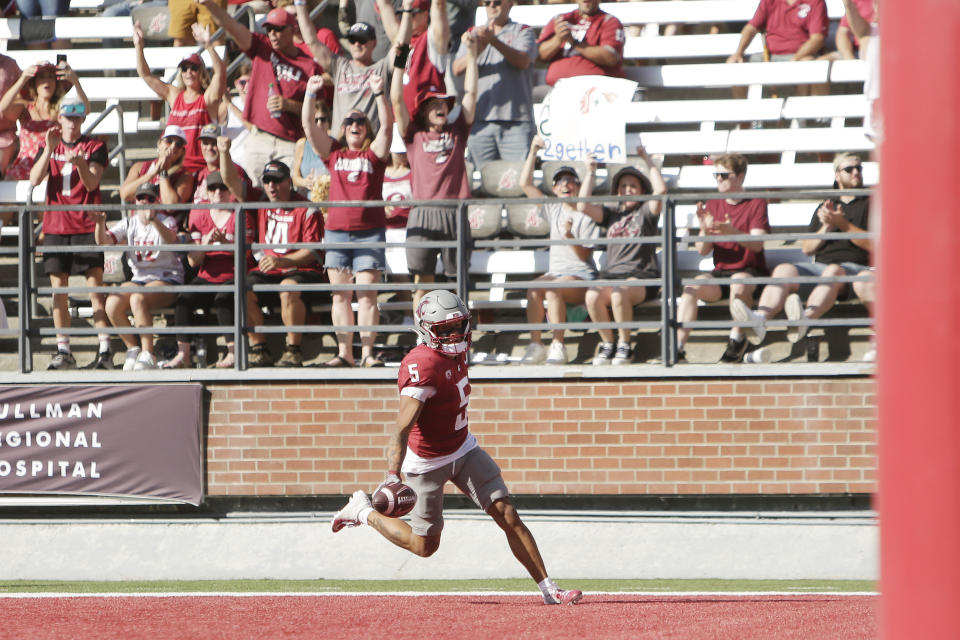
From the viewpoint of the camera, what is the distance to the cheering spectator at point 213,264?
11.6m

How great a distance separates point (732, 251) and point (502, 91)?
288 centimetres

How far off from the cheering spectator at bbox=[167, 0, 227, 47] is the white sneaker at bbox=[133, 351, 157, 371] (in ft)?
14.5

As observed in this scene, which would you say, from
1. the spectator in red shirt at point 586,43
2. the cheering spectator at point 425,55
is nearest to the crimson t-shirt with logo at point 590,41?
the spectator in red shirt at point 586,43

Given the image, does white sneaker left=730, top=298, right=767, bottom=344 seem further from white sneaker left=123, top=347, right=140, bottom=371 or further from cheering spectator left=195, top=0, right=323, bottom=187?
white sneaker left=123, top=347, right=140, bottom=371

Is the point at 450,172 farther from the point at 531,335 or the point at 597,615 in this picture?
the point at 597,615

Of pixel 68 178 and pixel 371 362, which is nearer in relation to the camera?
pixel 371 362

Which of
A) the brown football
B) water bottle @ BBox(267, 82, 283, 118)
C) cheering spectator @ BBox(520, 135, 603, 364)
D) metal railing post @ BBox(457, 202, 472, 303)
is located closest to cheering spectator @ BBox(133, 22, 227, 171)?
water bottle @ BBox(267, 82, 283, 118)

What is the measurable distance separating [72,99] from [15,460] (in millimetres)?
3750

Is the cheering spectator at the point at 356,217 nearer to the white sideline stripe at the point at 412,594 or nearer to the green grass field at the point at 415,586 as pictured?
the green grass field at the point at 415,586

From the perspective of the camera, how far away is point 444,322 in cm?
742

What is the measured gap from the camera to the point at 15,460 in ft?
38.0

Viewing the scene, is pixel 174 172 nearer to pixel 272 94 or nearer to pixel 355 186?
pixel 272 94

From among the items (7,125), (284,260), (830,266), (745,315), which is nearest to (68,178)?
(7,125)

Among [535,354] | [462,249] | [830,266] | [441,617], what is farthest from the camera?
[535,354]
